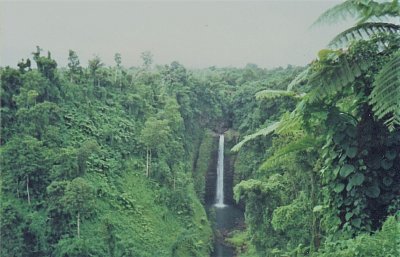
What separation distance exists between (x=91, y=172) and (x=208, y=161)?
13.1 meters

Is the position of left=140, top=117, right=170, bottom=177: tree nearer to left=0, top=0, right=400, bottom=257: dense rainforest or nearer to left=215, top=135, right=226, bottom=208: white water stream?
left=0, top=0, right=400, bottom=257: dense rainforest

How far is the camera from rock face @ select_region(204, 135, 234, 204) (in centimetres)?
2624

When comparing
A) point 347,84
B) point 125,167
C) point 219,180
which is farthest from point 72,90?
point 347,84

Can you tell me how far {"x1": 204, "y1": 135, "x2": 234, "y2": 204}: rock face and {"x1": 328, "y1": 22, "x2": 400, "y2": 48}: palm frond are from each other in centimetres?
2290

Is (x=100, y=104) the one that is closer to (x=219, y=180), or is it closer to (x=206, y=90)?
(x=219, y=180)

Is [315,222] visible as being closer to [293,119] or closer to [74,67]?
[293,119]

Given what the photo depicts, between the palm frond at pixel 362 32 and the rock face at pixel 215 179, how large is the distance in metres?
22.9

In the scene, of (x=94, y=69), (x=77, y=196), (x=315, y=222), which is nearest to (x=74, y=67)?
(x=94, y=69)

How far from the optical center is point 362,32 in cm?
331

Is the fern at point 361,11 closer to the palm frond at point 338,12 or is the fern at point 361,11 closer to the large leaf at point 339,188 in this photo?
the palm frond at point 338,12

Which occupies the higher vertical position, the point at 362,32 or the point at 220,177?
the point at 362,32

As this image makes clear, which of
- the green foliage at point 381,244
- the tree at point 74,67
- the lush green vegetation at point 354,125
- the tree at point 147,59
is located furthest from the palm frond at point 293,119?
the tree at point 147,59

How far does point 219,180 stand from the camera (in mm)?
27781

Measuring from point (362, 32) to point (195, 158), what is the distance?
26.7m
